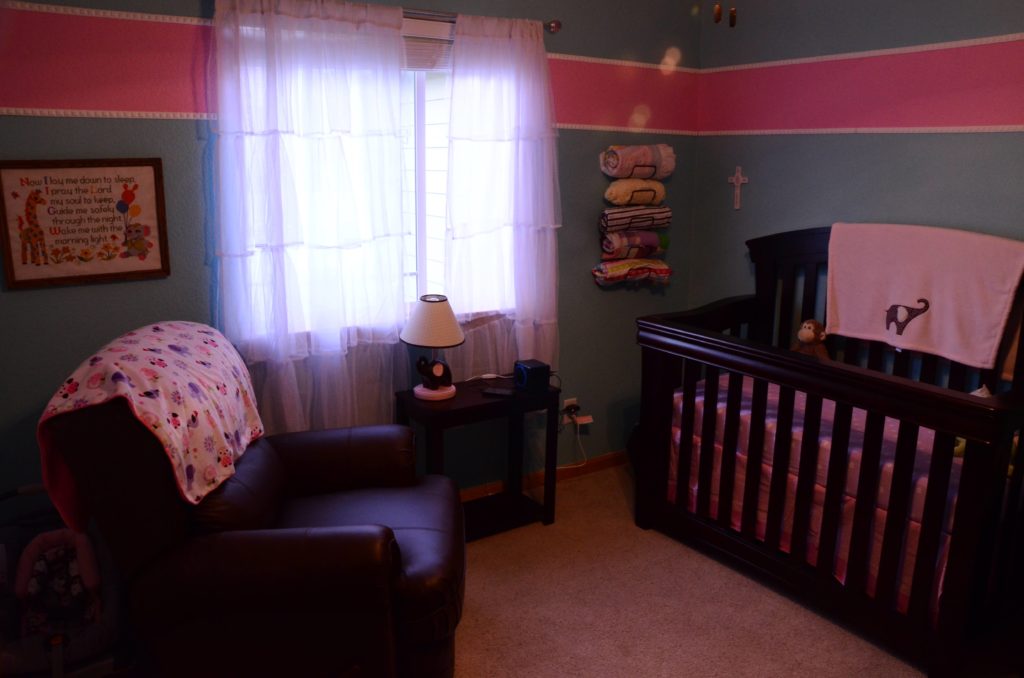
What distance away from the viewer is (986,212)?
279cm

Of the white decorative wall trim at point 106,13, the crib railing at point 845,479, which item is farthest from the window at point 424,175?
the crib railing at point 845,479

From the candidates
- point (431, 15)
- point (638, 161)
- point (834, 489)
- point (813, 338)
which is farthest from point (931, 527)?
point (431, 15)

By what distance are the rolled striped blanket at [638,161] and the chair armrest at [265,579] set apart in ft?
6.85

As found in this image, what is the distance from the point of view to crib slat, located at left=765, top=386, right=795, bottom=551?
2586 mm

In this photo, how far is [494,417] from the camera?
118 inches

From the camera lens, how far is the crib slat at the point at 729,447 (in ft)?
9.06

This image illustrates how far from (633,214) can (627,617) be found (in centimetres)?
172

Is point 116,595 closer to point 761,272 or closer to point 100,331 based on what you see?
point 100,331

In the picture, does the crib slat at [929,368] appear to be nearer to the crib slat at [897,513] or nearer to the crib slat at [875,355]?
the crib slat at [875,355]

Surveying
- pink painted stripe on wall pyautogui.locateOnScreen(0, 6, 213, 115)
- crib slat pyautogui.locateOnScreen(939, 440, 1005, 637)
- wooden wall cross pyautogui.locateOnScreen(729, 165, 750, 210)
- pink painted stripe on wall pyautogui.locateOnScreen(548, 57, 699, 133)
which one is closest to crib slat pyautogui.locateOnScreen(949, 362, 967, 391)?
crib slat pyautogui.locateOnScreen(939, 440, 1005, 637)

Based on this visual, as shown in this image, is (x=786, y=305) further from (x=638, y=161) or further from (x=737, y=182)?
(x=638, y=161)

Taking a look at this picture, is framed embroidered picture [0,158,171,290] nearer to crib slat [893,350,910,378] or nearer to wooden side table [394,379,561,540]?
wooden side table [394,379,561,540]

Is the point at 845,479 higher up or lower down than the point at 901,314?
→ lower down

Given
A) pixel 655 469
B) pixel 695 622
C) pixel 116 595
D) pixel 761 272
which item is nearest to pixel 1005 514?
pixel 695 622
